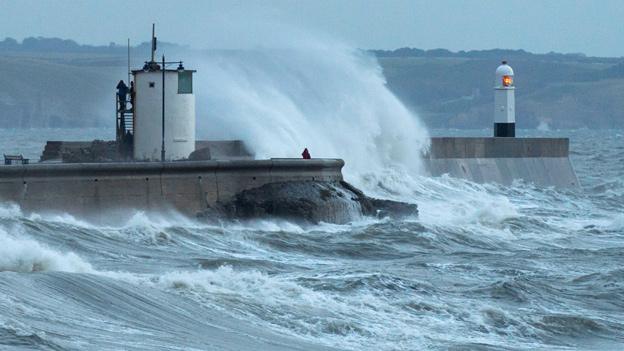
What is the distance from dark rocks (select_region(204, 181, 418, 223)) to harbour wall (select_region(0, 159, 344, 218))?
0.40 ft

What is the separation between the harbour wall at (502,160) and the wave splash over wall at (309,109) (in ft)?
1.87

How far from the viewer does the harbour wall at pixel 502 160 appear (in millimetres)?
26578

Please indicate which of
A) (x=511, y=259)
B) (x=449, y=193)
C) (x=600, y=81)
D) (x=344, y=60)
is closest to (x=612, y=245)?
(x=511, y=259)

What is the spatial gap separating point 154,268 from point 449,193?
12.2 meters

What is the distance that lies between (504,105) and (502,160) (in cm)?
181

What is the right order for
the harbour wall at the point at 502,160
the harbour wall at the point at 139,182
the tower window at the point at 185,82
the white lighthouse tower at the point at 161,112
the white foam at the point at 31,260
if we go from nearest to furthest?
the white foam at the point at 31,260 → the harbour wall at the point at 139,182 → the white lighthouse tower at the point at 161,112 → the tower window at the point at 185,82 → the harbour wall at the point at 502,160

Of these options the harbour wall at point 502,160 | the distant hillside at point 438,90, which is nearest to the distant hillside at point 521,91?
the distant hillside at point 438,90

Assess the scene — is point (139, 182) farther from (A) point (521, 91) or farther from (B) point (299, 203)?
(A) point (521, 91)

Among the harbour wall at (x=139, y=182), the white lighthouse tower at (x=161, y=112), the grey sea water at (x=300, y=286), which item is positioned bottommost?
the grey sea water at (x=300, y=286)

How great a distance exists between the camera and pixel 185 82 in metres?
17.9

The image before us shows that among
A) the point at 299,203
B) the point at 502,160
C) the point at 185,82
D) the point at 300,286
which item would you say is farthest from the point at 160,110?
the point at 502,160

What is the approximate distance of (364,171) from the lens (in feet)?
78.2

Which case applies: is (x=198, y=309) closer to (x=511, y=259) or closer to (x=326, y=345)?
(x=326, y=345)

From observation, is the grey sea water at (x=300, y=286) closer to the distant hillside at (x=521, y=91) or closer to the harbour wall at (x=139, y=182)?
the harbour wall at (x=139, y=182)
